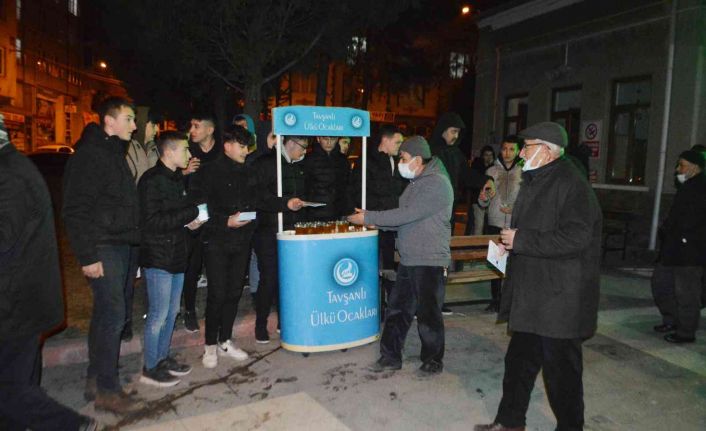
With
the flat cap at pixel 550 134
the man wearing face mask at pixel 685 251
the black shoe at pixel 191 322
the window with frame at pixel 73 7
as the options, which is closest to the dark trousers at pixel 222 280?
the black shoe at pixel 191 322

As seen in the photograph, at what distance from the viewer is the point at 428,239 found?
14.6 ft

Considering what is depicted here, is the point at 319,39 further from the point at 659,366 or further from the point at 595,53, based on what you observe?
the point at 659,366

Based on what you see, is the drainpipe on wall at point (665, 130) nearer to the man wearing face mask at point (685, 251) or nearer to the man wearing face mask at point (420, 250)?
the man wearing face mask at point (685, 251)

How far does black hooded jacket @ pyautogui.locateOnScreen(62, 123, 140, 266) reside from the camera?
11.6 ft

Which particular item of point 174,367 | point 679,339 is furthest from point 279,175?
point 679,339

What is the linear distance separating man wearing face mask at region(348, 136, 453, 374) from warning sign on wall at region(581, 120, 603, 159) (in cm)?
895

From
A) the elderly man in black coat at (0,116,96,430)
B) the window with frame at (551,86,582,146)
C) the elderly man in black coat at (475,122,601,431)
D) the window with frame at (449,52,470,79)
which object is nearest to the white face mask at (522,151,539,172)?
the elderly man in black coat at (475,122,601,431)

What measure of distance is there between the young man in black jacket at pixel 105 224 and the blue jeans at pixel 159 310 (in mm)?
284

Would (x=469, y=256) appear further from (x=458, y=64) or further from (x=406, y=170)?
(x=458, y=64)

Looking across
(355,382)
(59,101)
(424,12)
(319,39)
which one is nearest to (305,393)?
(355,382)

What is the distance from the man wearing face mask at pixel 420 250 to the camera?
14.5 feet

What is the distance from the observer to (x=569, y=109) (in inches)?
520

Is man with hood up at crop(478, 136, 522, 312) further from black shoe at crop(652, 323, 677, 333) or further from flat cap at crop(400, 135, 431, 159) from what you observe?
flat cap at crop(400, 135, 431, 159)

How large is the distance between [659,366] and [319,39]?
32.8 feet
